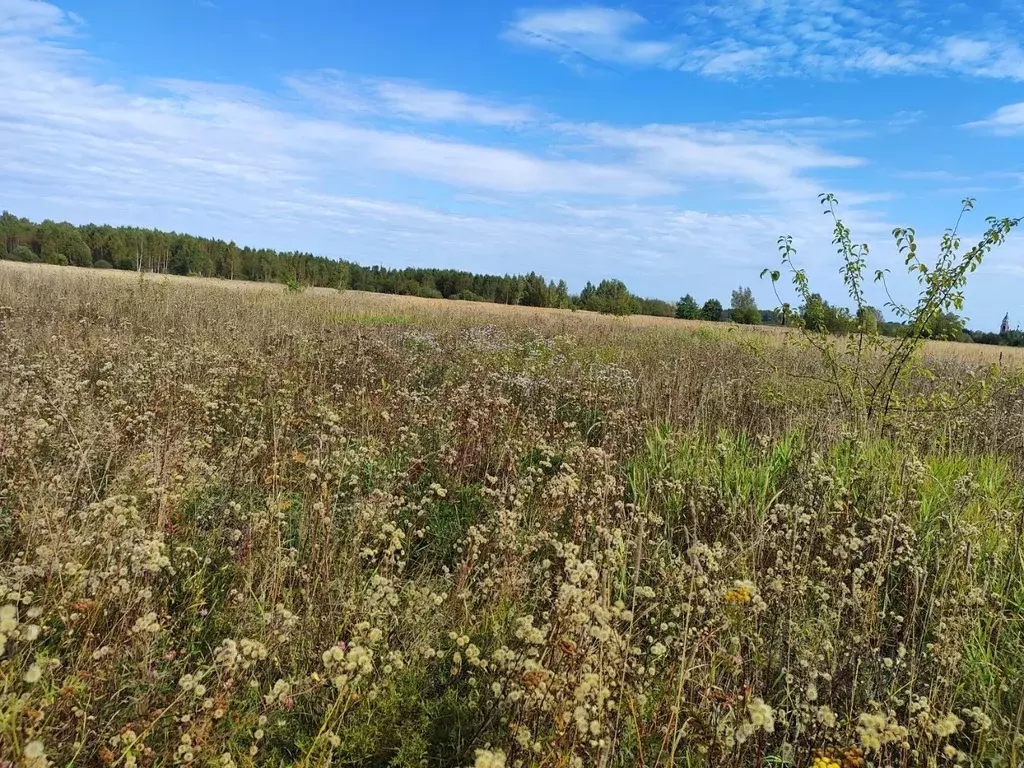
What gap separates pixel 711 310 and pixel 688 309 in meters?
3.40

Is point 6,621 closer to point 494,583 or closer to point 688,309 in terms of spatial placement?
point 494,583

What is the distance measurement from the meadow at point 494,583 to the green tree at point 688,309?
153 feet

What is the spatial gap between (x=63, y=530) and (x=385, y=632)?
1.58 metres

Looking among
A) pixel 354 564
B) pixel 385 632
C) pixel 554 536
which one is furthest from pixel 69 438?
pixel 554 536

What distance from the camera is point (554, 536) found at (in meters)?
3.54

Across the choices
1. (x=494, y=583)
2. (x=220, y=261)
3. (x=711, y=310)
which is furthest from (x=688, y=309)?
(x=220, y=261)

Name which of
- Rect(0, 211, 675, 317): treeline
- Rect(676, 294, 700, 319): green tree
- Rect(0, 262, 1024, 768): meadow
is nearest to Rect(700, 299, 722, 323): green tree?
Rect(676, 294, 700, 319): green tree

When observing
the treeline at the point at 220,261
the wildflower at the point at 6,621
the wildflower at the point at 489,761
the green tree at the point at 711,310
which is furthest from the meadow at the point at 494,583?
the treeline at the point at 220,261

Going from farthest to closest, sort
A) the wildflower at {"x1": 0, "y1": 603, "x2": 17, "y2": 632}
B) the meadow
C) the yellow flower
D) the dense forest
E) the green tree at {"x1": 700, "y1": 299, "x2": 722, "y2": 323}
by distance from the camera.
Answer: the dense forest, the green tree at {"x1": 700, "y1": 299, "x2": 722, "y2": 323}, the yellow flower, the meadow, the wildflower at {"x1": 0, "y1": 603, "x2": 17, "y2": 632}

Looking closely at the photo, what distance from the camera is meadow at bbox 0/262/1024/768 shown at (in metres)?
1.99

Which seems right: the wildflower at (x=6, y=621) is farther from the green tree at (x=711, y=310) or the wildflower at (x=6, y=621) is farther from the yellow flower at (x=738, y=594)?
the green tree at (x=711, y=310)

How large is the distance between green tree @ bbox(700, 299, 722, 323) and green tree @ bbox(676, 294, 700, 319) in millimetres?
613

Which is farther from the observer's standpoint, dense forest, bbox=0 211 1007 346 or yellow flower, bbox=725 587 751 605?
dense forest, bbox=0 211 1007 346

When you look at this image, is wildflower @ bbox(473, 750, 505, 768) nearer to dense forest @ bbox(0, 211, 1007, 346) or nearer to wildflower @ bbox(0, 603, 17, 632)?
wildflower @ bbox(0, 603, 17, 632)
